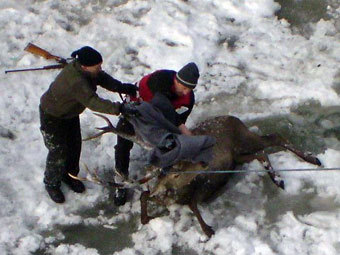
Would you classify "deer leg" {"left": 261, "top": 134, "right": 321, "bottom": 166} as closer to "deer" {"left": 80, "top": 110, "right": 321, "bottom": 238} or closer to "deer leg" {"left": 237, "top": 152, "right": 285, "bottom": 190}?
"deer" {"left": 80, "top": 110, "right": 321, "bottom": 238}

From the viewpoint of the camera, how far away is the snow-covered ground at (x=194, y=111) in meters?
6.45

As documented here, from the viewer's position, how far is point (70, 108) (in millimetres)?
6016

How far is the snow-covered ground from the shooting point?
6449mm

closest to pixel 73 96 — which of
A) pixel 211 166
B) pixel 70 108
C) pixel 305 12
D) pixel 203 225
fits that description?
pixel 70 108

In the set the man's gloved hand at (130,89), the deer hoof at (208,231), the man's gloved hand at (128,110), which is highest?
the man's gloved hand at (128,110)

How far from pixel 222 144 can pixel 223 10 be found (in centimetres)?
326

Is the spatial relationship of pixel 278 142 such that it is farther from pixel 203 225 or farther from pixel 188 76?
pixel 188 76

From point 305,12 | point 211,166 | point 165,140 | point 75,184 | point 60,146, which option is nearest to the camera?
point 165,140

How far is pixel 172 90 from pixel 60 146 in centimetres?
142

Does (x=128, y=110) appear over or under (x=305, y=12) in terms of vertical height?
over

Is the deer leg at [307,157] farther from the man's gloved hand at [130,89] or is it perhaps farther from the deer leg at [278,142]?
the man's gloved hand at [130,89]

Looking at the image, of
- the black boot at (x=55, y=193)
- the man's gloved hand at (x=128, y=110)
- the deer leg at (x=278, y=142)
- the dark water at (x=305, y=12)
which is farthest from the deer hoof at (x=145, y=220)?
the dark water at (x=305, y=12)

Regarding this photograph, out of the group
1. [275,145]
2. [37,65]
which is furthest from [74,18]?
[275,145]

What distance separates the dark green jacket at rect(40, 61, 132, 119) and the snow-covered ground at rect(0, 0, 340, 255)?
134cm
